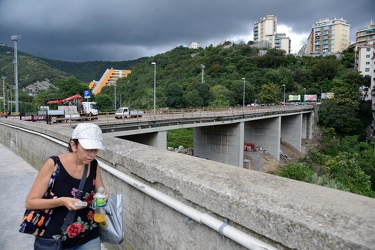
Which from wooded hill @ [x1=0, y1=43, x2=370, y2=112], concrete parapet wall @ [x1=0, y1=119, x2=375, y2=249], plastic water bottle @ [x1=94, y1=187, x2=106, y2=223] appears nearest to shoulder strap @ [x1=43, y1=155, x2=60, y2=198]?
plastic water bottle @ [x1=94, y1=187, x2=106, y2=223]

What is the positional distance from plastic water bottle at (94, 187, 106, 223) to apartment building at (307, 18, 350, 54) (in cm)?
16058

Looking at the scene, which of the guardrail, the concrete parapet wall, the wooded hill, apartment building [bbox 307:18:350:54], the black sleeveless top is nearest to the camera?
the concrete parapet wall

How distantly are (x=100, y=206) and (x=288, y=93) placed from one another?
9645 cm

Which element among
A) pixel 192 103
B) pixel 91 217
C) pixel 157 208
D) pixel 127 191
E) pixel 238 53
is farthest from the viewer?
pixel 238 53

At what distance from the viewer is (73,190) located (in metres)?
2.16

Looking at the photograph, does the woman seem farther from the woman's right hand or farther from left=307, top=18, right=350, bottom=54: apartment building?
left=307, top=18, right=350, bottom=54: apartment building

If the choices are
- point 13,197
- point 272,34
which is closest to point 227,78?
point 13,197

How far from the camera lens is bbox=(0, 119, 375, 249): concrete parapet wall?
54.3 inches

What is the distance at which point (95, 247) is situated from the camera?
7.81 feet

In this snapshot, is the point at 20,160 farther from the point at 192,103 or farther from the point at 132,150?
the point at 192,103

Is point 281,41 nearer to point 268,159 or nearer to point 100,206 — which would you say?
point 268,159

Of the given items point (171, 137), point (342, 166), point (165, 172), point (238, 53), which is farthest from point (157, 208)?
point (238, 53)

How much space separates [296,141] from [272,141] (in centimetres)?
1301

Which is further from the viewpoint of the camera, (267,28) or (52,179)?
(267,28)
